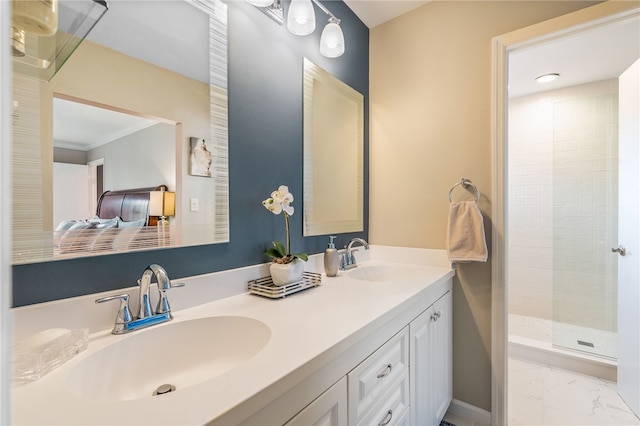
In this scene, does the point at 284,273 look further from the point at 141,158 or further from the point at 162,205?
the point at 141,158

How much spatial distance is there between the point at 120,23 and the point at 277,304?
38.7 inches

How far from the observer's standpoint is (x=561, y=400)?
5.74 feet

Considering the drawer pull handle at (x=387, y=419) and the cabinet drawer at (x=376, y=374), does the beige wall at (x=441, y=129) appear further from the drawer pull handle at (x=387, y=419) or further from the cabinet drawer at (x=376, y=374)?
the drawer pull handle at (x=387, y=419)

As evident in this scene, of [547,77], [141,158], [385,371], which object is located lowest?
[385,371]

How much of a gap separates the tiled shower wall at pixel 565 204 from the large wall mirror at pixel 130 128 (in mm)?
2920

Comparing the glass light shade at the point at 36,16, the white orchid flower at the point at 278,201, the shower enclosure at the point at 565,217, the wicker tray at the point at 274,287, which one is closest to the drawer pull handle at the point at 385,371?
the wicker tray at the point at 274,287

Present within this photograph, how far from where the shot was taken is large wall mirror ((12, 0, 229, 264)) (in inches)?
27.1

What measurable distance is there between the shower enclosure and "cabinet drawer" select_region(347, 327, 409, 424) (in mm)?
1968

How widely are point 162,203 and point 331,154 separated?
99 centimetres

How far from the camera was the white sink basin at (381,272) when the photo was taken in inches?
63.6

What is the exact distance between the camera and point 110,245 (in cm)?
81

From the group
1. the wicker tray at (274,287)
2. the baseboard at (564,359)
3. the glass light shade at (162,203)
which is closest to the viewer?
the glass light shade at (162,203)

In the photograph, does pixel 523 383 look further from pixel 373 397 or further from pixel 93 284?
pixel 93 284

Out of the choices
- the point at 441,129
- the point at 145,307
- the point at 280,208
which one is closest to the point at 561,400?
the point at 441,129
